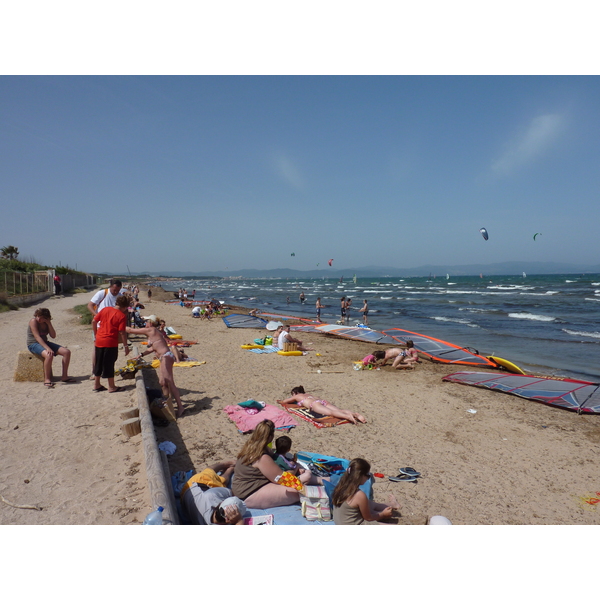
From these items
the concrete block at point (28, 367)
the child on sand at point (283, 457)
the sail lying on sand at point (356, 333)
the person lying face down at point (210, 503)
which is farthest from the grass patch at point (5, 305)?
the child on sand at point (283, 457)

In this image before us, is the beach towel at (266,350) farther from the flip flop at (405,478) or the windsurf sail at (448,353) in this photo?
the flip flop at (405,478)

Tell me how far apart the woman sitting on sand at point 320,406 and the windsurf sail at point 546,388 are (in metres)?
3.58

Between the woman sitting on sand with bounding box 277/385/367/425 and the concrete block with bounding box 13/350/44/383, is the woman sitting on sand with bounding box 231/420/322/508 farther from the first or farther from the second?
the concrete block with bounding box 13/350/44/383

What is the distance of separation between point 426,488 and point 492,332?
14.2 m

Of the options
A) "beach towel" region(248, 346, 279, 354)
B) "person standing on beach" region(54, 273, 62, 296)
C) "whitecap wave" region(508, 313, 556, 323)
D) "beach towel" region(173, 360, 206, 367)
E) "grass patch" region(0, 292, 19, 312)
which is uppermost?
"person standing on beach" region(54, 273, 62, 296)

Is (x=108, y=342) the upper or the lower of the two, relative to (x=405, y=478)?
upper

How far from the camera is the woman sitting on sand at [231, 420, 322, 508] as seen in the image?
10.4 ft

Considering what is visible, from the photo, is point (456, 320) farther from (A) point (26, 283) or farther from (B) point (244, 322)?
(A) point (26, 283)

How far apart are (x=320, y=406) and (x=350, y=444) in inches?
40.2

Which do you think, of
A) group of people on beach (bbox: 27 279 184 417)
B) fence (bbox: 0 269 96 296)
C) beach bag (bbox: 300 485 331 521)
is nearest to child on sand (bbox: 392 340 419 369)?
group of people on beach (bbox: 27 279 184 417)

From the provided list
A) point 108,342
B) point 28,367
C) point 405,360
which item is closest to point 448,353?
point 405,360

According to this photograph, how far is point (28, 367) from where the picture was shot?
20.0 feet

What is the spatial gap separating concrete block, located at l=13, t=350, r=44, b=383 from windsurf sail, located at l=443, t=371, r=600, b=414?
7931 mm

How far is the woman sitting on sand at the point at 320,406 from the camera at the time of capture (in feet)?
18.0
